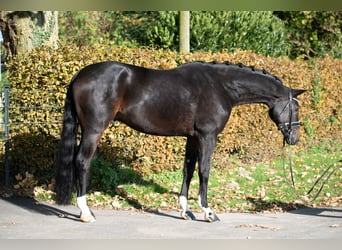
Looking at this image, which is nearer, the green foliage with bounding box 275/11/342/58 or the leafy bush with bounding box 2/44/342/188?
the leafy bush with bounding box 2/44/342/188

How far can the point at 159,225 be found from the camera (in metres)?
6.52

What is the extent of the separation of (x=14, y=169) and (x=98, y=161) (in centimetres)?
156

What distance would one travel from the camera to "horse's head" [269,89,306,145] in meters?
7.01

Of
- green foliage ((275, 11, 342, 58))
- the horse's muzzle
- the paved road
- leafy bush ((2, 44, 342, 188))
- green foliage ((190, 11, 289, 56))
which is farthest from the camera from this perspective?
green foliage ((275, 11, 342, 58))

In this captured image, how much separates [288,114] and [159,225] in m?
2.28

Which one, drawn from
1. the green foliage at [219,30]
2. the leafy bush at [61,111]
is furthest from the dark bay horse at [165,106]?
the green foliage at [219,30]

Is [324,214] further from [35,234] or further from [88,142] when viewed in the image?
[35,234]

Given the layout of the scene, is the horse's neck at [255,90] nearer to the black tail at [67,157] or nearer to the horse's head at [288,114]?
the horse's head at [288,114]

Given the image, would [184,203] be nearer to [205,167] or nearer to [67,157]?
[205,167]

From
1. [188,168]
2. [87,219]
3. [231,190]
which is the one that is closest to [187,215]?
[188,168]

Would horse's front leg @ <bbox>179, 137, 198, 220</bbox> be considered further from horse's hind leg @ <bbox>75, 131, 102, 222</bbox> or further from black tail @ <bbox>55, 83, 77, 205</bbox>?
black tail @ <bbox>55, 83, 77, 205</bbox>

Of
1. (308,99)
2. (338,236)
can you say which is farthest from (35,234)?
(308,99)

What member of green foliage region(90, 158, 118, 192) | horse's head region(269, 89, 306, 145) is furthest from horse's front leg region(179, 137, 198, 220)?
green foliage region(90, 158, 118, 192)

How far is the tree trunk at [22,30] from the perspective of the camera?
10680mm
